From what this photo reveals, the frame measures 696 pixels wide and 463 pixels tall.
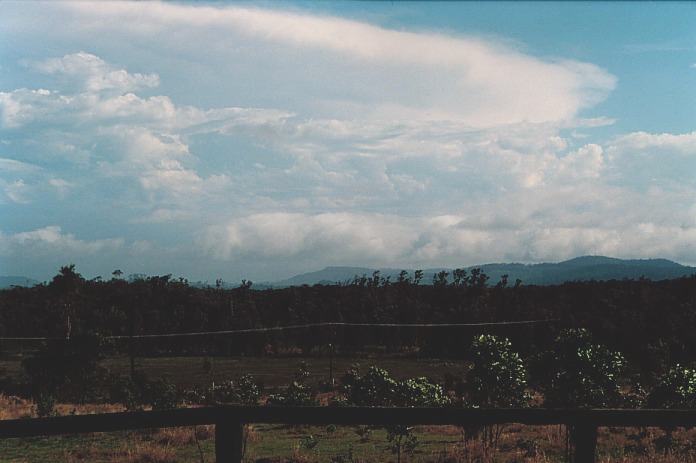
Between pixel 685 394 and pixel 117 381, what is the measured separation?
2842cm

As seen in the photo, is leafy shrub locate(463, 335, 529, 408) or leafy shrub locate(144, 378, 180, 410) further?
leafy shrub locate(144, 378, 180, 410)

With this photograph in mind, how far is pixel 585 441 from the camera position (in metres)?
6.34

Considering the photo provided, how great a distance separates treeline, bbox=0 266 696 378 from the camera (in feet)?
212

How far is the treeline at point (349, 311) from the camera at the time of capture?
2547 inches

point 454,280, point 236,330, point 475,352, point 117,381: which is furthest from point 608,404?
point 454,280

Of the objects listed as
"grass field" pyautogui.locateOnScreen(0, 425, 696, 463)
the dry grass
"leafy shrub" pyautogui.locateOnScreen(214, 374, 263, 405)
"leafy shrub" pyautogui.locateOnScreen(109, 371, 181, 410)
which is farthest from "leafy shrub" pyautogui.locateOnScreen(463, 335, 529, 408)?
the dry grass

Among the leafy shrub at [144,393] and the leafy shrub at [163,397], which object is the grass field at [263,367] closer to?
the leafy shrub at [144,393]

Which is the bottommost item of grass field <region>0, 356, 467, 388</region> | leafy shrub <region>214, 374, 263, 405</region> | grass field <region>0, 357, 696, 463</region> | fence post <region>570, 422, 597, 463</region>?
grass field <region>0, 356, 467, 388</region>

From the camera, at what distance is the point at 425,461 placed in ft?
52.3

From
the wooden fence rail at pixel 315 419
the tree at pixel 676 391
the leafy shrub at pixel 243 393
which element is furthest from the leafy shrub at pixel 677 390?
the wooden fence rail at pixel 315 419

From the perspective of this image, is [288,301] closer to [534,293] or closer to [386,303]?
[386,303]

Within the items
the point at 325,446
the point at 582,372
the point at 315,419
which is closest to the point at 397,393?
the point at 325,446

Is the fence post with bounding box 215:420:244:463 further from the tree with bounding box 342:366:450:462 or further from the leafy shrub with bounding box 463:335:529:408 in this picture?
the leafy shrub with bounding box 463:335:529:408

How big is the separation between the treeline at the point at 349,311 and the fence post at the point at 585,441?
170 ft
